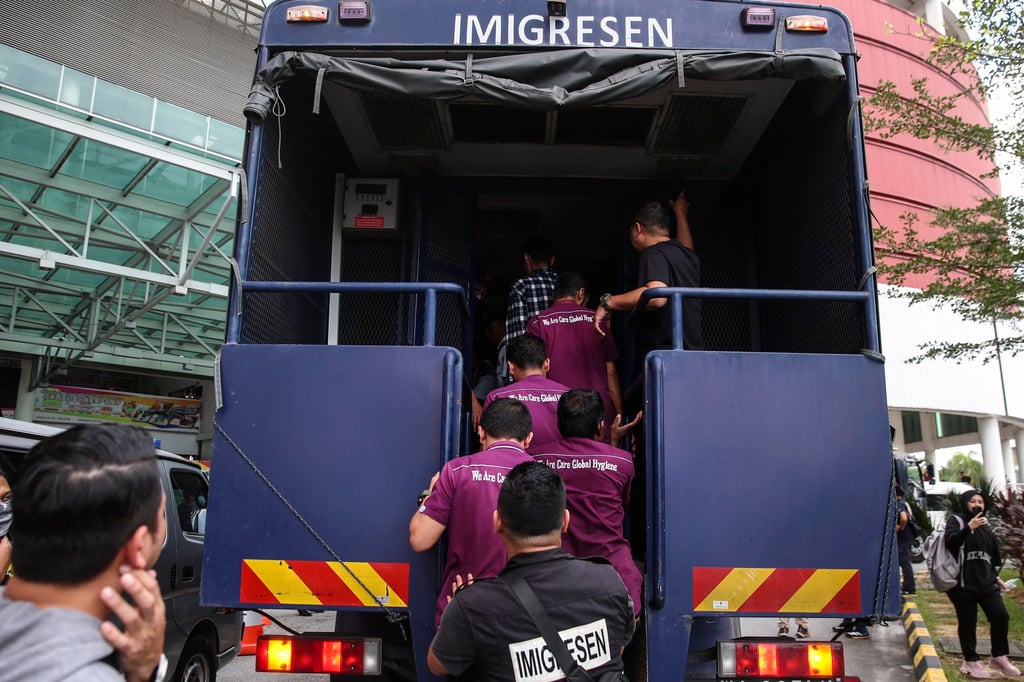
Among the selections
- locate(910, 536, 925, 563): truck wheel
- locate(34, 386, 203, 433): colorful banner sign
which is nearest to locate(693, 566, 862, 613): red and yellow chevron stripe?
locate(910, 536, 925, 563): truck wheel

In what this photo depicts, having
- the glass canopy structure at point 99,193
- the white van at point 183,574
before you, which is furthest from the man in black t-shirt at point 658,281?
the glass canopy structure at point 99,193

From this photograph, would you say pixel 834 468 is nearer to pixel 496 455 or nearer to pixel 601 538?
pixel 601 538

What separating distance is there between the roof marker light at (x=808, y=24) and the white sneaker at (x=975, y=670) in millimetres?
6090

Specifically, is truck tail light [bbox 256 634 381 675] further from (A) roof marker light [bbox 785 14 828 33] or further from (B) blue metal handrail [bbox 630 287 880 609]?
(A) roof marker light [bbox 785 14 828 33]

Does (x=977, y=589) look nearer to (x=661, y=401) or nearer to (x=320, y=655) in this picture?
(x=661, y=401)

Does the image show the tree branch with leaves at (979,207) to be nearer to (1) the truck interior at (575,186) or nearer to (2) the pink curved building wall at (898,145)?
(1) the truck interior at (575,186)

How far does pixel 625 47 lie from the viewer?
3.62m

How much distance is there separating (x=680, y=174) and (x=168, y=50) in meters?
12.1

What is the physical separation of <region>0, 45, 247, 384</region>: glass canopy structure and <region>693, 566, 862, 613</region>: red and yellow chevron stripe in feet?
24.5

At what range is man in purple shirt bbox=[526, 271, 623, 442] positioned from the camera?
4.55m

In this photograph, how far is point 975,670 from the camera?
694 cm

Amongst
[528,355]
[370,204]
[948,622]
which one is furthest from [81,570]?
[948,622]

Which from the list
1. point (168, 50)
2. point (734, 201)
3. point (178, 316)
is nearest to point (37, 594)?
point (734, 201)

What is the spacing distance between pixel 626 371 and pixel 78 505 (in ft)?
12.5
